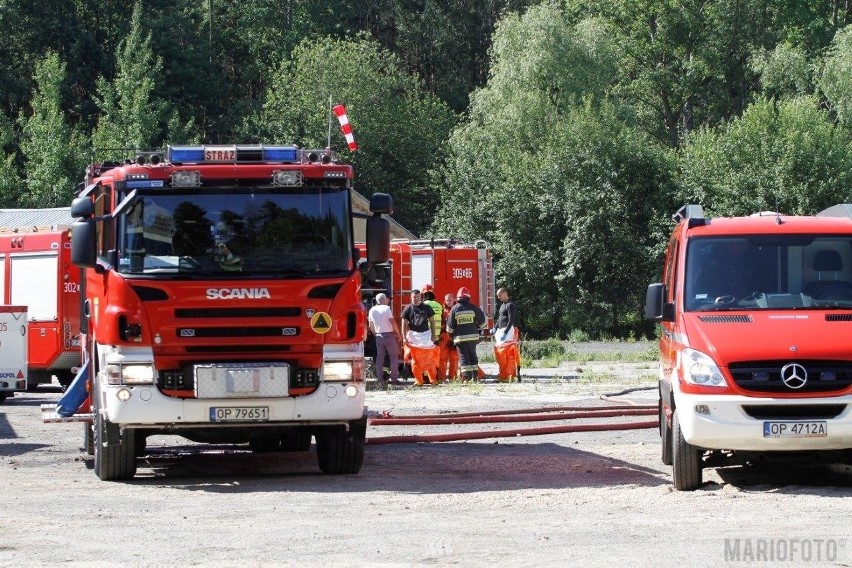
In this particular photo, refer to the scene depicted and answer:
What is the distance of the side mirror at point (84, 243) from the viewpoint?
39.8 ft

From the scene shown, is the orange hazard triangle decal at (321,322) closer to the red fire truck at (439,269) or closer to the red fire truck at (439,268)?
the red fire truck at (439,269)

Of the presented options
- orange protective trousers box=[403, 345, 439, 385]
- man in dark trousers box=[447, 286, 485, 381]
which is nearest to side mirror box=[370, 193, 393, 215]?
man in dark trousers box=[447, 286, 485, 381]

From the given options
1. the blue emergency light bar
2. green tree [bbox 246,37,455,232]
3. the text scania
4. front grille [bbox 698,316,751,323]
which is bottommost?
front grille [bbox 698,316,751,323]

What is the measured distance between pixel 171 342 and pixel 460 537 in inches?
150

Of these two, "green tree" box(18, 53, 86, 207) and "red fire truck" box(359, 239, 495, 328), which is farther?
"green tree" box(18, 53, 86, 207)

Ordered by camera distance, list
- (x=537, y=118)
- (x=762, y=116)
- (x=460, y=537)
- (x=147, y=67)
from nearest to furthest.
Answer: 1. (x=460, y=537)
2. (x=762, y=116)
3. (x=537, y=118)
4. (x=147, y=67)

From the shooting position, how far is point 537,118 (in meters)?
56.5

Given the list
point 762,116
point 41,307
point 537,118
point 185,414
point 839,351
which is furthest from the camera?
point 537,118

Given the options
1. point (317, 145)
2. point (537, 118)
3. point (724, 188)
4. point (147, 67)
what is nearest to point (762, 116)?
point (724, 188)

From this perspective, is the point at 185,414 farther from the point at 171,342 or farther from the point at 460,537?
the point at 460,537

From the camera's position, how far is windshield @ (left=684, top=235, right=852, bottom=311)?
12.0 meters

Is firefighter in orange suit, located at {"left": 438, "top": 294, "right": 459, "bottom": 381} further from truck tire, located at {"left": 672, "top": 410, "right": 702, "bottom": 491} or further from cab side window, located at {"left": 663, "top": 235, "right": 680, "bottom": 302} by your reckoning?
truck tire, located at {"left": 672, "top": 410, "right": 702, "bottom": 491}

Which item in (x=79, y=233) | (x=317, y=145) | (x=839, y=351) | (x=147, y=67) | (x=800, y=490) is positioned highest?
(x=147, y=67)

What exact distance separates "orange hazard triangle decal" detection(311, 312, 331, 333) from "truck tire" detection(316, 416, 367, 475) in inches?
38.8
